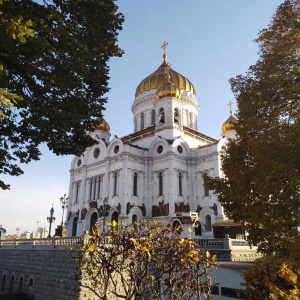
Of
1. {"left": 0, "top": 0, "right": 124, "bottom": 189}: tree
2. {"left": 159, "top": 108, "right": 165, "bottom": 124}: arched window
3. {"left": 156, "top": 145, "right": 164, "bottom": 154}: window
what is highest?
A: {"left": 159, "top": 108, "right": 165, "bottom": 124}: arched window

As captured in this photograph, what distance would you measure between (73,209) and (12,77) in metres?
29.2

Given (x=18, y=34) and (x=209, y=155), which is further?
(x=209, y=155)

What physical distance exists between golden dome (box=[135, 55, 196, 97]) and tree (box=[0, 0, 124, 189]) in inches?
1206

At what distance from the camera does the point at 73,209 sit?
35.8 metres

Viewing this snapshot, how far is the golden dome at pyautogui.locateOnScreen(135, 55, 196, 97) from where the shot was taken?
40.8m

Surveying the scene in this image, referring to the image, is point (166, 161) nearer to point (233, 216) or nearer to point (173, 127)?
point (173, 127)

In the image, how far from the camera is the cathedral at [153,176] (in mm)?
30328

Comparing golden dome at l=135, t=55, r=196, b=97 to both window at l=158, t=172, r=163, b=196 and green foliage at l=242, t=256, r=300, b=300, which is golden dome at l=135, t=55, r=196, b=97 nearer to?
window at l=158, t=172, r=163, b=196

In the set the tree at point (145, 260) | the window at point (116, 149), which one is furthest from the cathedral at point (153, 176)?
the tree at point (145, 260)

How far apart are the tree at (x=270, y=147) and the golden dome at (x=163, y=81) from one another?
3006 centimetres

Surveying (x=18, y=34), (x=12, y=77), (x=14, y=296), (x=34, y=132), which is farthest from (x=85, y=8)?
(x=14, y=296)

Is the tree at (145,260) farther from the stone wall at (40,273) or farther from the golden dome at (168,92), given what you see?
the golden dome at (168,92)

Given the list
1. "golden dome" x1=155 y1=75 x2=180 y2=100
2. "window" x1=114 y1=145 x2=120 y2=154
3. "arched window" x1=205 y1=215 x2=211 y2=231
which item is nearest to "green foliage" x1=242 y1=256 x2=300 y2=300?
"arched window" x1=205 y1=215 x2=211 y2=231

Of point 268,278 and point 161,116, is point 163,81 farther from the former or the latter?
point 268,278
